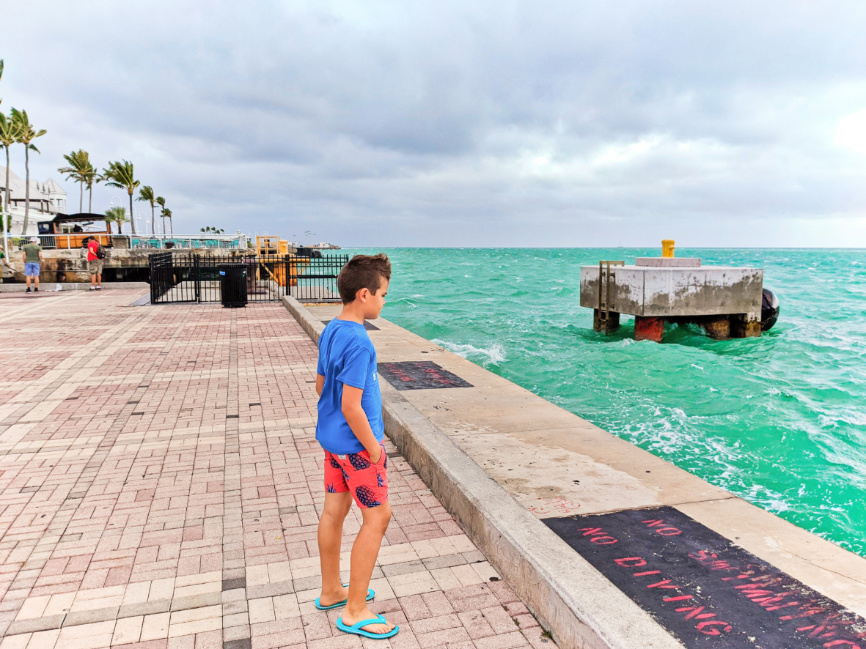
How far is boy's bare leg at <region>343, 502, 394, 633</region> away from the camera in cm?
288

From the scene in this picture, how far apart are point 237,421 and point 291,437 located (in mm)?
901

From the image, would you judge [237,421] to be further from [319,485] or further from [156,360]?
[156,360]

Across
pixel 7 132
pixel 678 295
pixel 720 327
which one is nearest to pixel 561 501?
pixel 678 295

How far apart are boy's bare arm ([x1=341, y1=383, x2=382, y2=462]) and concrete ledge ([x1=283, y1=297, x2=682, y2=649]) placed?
121cm

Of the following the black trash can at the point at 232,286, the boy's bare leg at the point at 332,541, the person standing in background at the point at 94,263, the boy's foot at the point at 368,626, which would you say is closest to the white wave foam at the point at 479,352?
Result: the black trash can at the point at 232,286

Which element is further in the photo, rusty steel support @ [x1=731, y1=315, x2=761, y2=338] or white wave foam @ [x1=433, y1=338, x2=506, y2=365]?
rusty steel support @ [x1=731, y1=315, x2=761, y2=338]

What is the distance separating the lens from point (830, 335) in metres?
21.8

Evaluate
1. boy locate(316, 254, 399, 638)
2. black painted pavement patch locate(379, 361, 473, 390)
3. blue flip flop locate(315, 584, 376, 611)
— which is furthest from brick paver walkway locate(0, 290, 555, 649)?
black painted pavement patch locate(379, 361, 473, 390)

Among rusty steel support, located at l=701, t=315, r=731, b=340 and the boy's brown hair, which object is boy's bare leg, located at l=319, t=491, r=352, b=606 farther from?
rusty steel support, located at l=701, t=315, r=731, b=340

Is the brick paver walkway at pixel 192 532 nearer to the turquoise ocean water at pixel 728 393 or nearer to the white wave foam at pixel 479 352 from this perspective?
the turquoise ocean water at pixel 728 393

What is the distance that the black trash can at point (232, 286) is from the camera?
17656mm

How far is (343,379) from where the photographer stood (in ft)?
8.82

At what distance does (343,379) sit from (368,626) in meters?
1.26

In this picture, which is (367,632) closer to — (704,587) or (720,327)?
(704,587)
